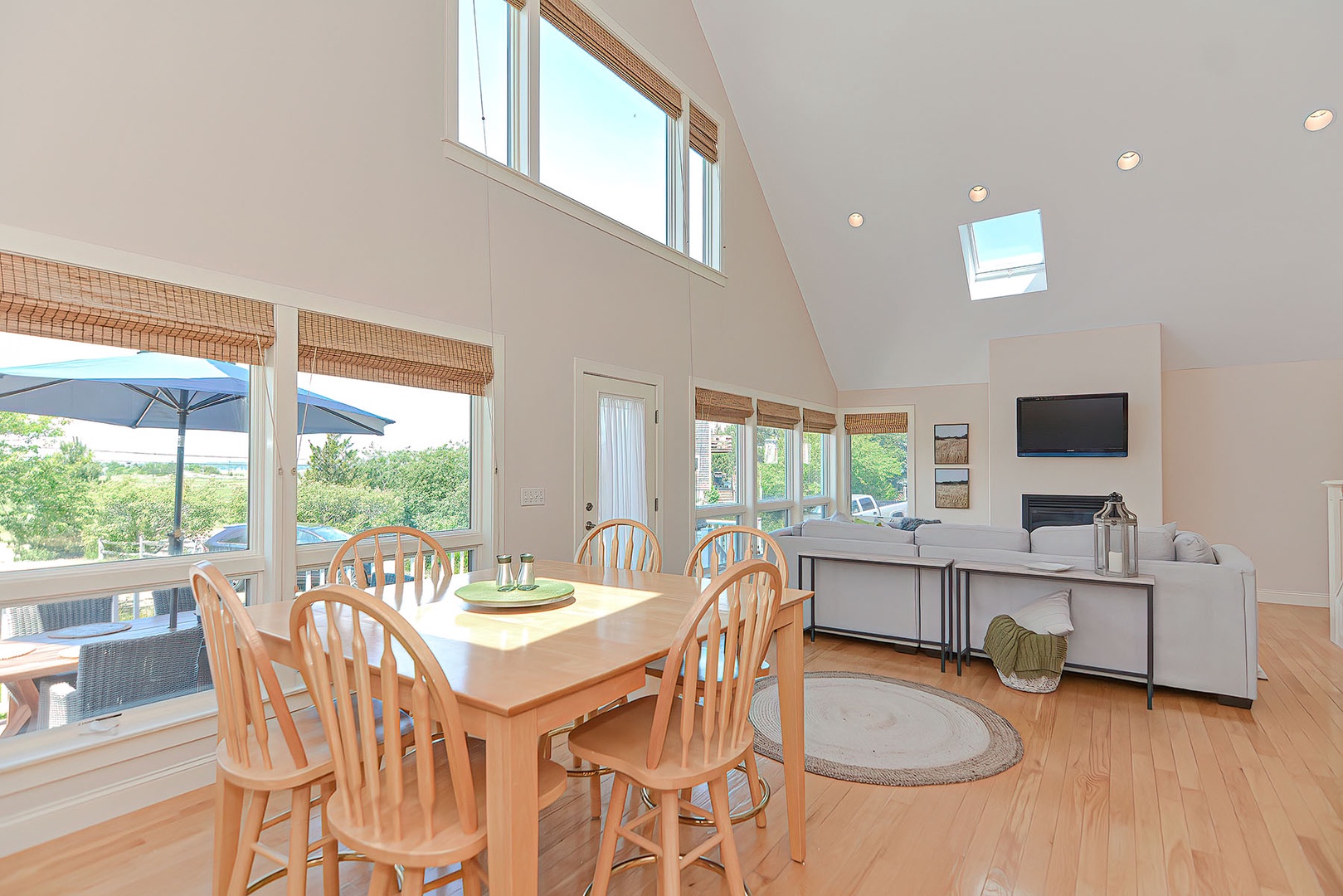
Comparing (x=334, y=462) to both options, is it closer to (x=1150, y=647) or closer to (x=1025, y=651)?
(x=1025, y=651)

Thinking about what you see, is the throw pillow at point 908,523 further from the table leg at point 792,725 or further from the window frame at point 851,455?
the table leg at point 792,725

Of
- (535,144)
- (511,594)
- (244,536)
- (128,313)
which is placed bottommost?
(511,594)

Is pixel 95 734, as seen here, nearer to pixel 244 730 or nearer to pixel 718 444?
pixel 244 730

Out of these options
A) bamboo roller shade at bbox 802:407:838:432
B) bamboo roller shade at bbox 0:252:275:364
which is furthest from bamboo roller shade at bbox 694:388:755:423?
bamboo roller shade at bbox 0:252:275:364

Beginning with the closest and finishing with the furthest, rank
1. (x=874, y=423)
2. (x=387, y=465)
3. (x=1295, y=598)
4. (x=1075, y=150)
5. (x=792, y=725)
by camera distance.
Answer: (x=792, y=725)
(x=387, y=465)
(x=1075, y=150)
(x=1295, y=598)
(x=874, y=423)

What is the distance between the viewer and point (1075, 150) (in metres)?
5.38

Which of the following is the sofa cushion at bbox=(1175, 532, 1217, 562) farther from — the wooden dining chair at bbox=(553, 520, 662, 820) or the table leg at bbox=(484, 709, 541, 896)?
the table leg at bbox=(484, 709, 541, 896)

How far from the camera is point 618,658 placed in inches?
62.2

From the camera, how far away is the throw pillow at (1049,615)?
3.64 meters

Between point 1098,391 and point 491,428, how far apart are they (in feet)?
19.1

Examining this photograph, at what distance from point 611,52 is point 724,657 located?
14.5ft

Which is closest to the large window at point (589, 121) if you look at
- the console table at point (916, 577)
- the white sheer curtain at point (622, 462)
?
the white sheer curtain at point (622, 462)

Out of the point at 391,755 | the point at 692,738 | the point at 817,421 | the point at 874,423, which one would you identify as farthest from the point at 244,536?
the point at 874,423

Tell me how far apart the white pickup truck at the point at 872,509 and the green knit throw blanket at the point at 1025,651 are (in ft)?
14.0
